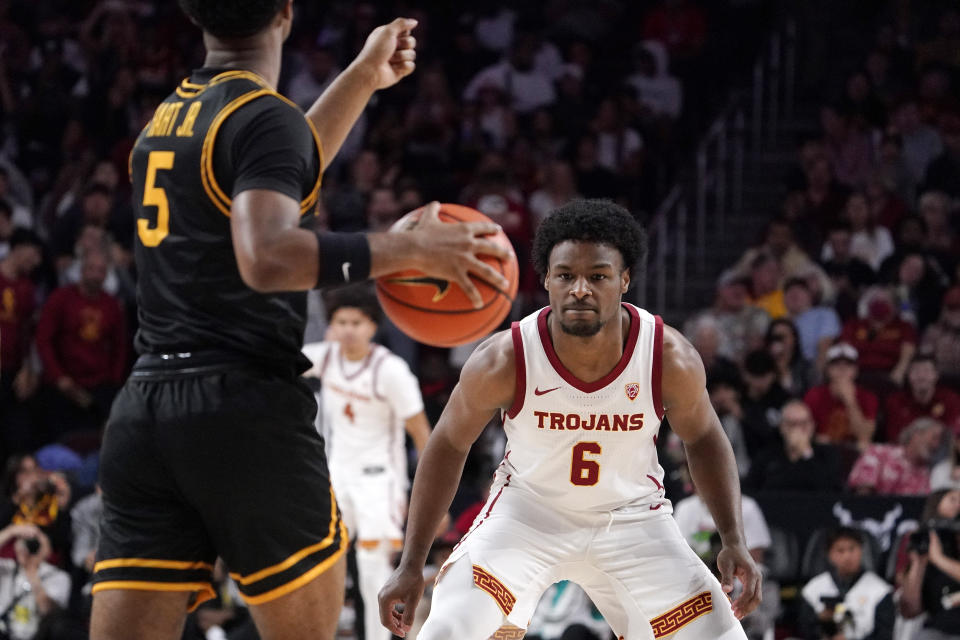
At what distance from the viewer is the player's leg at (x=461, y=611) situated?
425 centimetres

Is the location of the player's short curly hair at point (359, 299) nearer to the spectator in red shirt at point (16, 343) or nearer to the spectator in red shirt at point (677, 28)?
the spectator in red shirt at point (16, 343)

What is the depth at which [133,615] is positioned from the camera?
3.14m

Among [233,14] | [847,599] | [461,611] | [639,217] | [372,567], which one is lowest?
[847,599]

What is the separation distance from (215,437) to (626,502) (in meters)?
1.99

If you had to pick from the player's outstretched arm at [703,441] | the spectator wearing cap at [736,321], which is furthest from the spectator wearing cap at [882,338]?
the player's outstretched arm at [703,441]

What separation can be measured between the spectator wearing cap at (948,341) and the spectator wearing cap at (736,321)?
1.23 metres

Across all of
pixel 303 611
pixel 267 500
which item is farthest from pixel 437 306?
pixel 303 611

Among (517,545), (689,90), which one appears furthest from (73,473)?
(689,90)

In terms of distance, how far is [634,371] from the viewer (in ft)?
15.0

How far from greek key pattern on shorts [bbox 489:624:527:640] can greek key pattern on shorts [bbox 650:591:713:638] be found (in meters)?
0.47

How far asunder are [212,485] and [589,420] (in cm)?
180

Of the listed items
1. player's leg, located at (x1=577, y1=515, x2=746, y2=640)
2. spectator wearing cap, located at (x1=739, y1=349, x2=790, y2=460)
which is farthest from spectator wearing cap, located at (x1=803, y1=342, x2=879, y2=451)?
player's leg, located at (x1=577, y1=515, x2=746, y2=640)

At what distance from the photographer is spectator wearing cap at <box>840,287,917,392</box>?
10.4 metres

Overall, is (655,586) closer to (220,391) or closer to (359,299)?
(220,391)
